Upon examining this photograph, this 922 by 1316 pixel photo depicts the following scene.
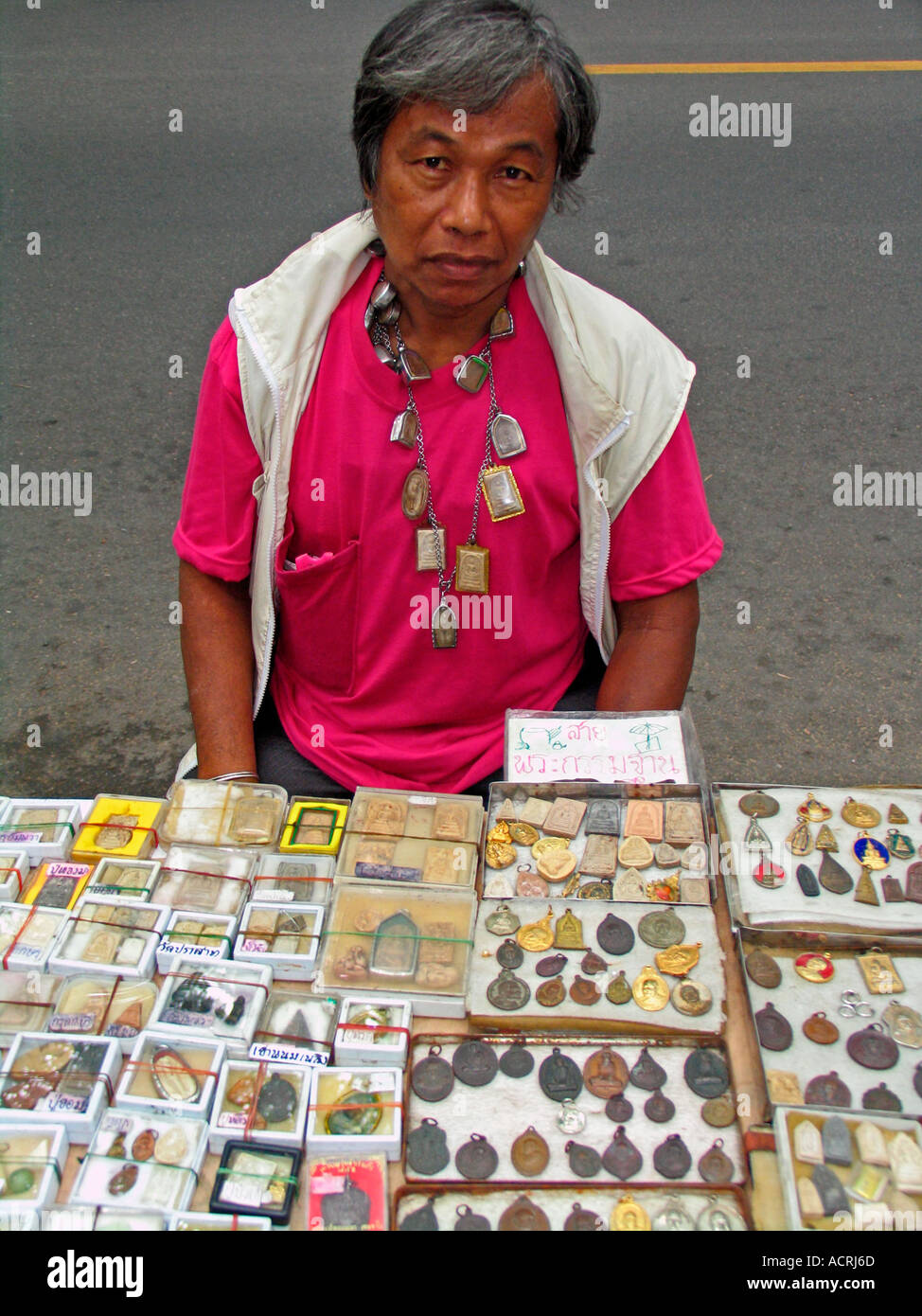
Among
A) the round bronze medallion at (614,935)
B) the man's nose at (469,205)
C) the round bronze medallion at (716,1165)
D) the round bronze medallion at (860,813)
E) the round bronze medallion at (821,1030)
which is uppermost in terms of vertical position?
the man's nose at (469,205)

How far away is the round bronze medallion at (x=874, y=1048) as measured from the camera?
1.40 m

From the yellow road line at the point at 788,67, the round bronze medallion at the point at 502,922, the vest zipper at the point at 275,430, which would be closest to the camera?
the round bronze medallion at the point at 502,922

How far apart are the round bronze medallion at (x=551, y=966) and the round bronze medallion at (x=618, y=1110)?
19cm

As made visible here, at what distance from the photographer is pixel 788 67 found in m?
6.61

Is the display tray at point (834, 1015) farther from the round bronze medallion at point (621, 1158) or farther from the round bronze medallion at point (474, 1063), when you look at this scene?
the round bronze medallion at point (474, 1063)

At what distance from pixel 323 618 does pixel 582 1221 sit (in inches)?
44.3

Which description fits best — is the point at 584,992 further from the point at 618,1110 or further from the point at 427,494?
the point at 427,494

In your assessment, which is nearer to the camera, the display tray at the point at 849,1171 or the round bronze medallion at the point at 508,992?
the display tray at the point at 849,1171

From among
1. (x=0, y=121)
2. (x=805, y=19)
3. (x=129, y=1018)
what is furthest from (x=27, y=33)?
(x=129, y=1018)

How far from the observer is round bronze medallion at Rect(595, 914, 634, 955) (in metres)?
1.55

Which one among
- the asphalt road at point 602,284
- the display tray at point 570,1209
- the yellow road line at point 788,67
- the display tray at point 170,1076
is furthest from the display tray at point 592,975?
the yellow road line at point 788,67

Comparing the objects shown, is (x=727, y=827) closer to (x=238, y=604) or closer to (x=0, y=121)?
(x=238, y=604)

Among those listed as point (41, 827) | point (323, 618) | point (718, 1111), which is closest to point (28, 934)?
point (41, 827)
